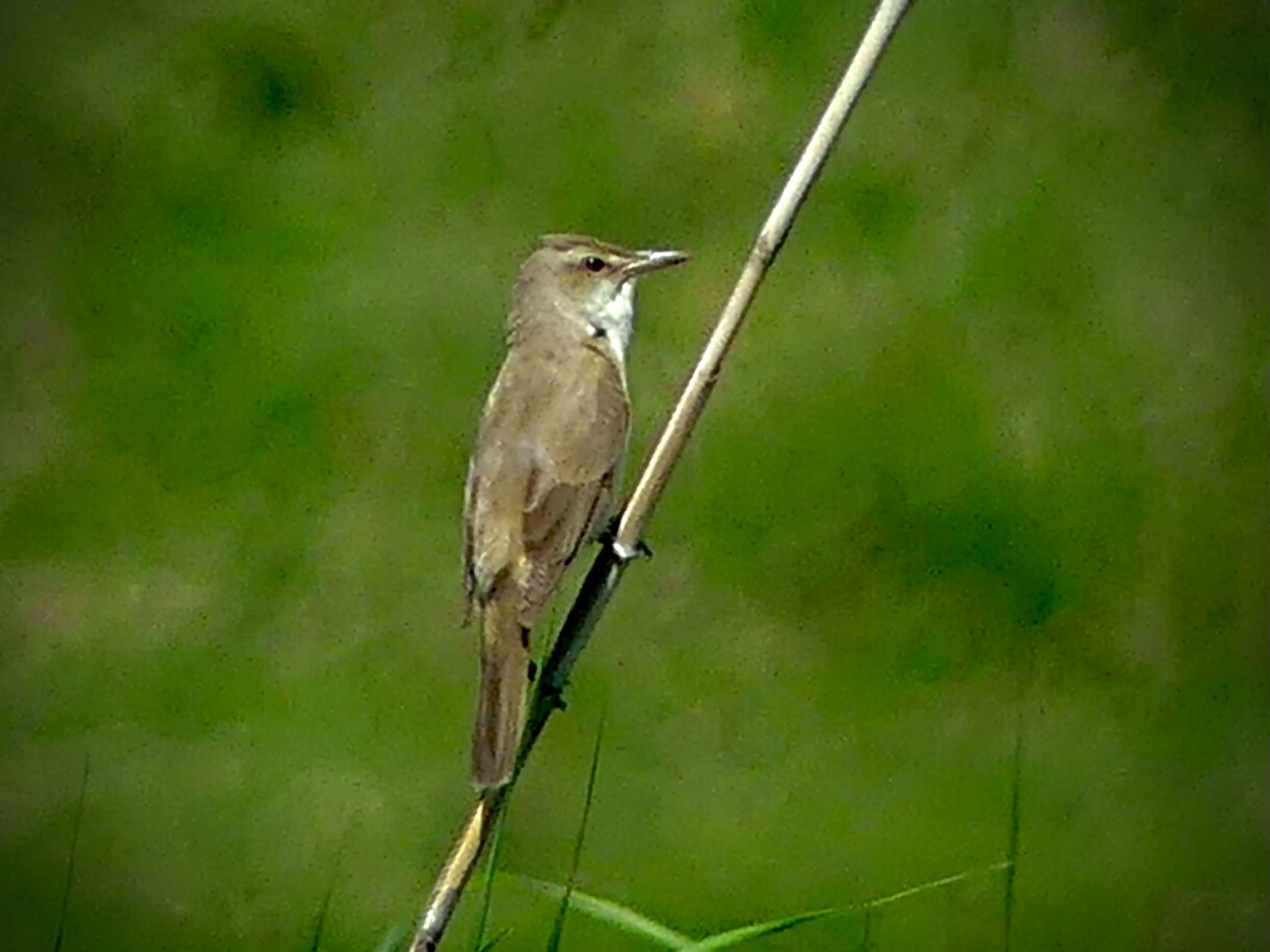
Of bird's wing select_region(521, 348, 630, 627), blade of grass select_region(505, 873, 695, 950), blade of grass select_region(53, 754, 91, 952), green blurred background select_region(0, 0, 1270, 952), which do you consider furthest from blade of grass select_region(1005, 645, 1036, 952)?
blade of grass select_region(53, 754, 91, 952)

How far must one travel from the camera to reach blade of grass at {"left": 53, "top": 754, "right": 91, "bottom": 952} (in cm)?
114

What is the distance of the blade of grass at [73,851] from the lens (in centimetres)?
114

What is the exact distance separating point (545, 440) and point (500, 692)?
0.19 m

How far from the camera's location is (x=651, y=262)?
1.25 metres

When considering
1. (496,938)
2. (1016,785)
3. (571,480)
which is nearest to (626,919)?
(496,938)

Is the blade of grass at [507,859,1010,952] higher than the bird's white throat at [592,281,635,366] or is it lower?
lower

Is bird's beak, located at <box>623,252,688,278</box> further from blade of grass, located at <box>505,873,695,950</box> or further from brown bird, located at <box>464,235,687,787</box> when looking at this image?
blade of grass, located at <box>505,873,695,950</box>

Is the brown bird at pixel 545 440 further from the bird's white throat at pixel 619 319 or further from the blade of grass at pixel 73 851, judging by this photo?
the blade of grass at pixel 73 851

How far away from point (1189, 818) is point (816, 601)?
35 cm

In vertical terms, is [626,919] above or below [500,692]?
below

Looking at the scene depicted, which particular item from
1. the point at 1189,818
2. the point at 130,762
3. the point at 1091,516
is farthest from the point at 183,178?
the point at 1189,818

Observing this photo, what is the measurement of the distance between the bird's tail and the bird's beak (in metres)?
0.24

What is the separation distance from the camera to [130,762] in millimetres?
1165

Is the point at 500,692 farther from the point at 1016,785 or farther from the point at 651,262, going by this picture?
the point at 1016,785
